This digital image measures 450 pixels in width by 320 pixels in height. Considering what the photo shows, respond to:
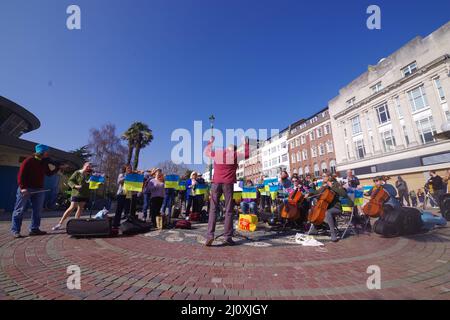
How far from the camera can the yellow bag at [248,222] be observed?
6574 millimetres

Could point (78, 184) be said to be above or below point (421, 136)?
below

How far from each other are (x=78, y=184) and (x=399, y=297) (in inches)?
314

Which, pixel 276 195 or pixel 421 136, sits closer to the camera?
pixel 276 195

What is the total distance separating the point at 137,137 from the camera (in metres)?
33.9

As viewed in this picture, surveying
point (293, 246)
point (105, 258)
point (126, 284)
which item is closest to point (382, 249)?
point (293, 246)

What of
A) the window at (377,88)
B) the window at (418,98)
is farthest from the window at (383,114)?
the window at (418,98)

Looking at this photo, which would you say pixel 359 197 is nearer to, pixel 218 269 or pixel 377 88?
pixel 218 269

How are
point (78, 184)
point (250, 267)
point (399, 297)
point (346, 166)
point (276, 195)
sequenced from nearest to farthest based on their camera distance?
point (399, 297) < point (250, 267) < point (78, 184) < point (276, 195) < point (346, 166)

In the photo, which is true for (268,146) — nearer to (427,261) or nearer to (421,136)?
(421,136)

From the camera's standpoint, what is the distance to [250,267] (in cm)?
340

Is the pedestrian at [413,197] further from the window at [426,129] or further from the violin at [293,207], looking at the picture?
the violin at [293,207]

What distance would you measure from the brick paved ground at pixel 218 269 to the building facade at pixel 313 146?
2862 cm

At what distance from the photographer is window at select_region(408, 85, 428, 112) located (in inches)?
811

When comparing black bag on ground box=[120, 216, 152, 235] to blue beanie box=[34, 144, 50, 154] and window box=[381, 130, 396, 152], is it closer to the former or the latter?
blue beanie box=[34, 144, 50, 154]
